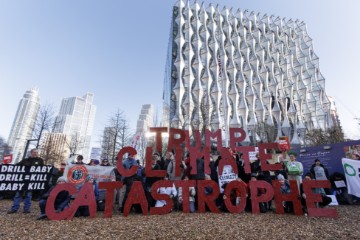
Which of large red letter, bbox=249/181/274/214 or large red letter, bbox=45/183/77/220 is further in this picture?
large red letter, bbox=249/181/274/214

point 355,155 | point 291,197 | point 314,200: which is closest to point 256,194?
point 291,197

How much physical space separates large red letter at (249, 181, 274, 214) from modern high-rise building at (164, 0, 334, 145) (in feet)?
86.2

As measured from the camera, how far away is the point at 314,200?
283 inches

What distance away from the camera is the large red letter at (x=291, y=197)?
23.9ft

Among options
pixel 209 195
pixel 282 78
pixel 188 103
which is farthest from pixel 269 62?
pixel 209 195

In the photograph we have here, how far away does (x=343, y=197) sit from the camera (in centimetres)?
974

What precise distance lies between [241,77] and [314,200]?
4180 centimetres

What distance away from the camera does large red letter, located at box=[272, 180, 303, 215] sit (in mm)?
7273

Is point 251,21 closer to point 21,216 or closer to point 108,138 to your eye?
point 108,138

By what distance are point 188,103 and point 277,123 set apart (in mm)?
19156

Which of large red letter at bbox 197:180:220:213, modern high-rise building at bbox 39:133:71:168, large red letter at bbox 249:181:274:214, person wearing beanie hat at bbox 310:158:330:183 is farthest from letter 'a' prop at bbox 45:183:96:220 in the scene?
modern high-rise building at bbox 39:133:71:168

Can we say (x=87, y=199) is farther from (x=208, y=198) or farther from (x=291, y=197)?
(x=291, y=197)

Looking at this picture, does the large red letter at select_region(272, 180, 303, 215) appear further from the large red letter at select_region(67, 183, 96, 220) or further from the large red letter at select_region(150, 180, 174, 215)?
the large red letter at select_region(67, 183, 96, 220)

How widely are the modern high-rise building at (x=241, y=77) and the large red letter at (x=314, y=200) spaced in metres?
26.6
